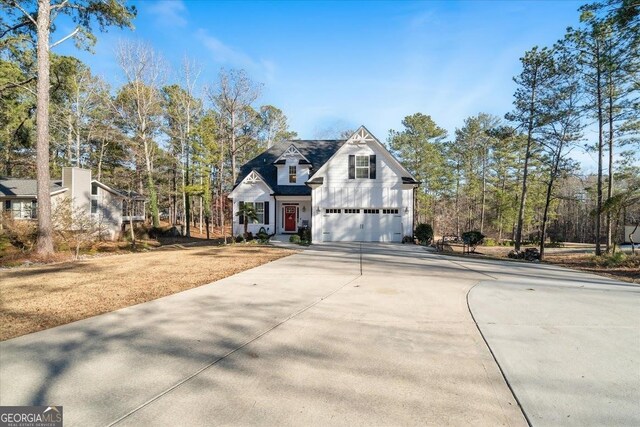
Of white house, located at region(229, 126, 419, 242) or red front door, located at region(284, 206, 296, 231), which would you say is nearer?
white house, located at region(229, 126, 419, 242)

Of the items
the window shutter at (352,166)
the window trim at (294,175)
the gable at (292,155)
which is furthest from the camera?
the window trim at (294,175)

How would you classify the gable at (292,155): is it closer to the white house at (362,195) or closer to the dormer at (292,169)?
the dormer at (292,169)

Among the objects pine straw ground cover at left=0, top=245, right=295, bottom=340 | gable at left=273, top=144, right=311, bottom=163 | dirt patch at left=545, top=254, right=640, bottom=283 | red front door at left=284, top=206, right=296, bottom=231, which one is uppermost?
gable at left=273, top=144, right=311, bottom=163

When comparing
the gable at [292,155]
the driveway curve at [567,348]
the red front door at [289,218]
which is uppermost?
the gable at [292,155]

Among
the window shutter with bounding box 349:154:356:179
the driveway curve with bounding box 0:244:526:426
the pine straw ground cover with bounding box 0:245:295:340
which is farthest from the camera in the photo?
the window shutter with bounding box 349:154:356:179

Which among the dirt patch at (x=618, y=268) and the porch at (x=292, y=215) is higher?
the porch at (x=292, y=215)

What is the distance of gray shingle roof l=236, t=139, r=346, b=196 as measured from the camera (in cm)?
2213

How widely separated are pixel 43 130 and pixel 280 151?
15.3 m

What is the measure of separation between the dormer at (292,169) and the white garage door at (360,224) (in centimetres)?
512

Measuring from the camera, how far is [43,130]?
41.0 ft

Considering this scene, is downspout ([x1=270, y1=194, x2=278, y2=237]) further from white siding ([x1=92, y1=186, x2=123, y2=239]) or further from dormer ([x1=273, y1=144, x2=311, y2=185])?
white siding ([x1=92, y1=186, x2=123, y2=239])

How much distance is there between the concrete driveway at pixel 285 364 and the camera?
102 inches

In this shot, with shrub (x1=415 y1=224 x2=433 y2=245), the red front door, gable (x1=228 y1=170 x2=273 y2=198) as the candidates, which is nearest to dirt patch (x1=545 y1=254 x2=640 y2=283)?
shrub (x1=415 y1=224 x2=433 y2=245)

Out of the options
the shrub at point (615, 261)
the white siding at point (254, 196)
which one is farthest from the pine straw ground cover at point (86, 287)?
the shrub at point (615, 261)
